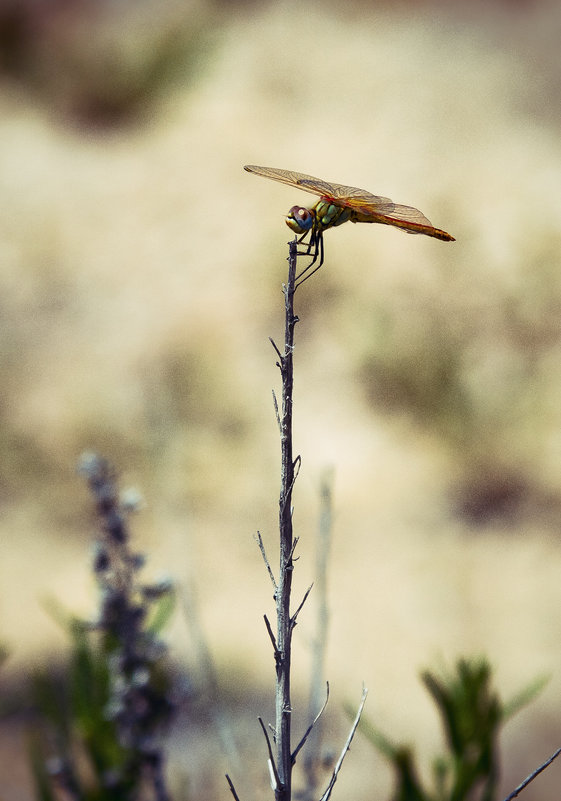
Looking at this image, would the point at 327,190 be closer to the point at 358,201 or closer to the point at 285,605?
the point at 358,201

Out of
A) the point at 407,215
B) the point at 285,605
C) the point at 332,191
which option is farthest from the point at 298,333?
the point at 285,605

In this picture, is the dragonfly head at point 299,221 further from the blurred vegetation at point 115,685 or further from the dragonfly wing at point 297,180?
the blurred vegetation at point 115,685

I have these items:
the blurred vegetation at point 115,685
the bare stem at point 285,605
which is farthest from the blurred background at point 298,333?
the bare stem at point 285,605

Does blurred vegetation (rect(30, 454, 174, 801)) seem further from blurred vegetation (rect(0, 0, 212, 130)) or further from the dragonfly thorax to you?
blurred vegetation (rect(0, 0, 212, 130))

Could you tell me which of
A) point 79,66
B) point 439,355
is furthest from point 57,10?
point 439,355

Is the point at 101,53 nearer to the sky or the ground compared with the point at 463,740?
nearer to the sky
